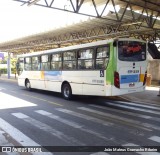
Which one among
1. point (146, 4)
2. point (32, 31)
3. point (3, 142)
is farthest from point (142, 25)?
point (3, 142)

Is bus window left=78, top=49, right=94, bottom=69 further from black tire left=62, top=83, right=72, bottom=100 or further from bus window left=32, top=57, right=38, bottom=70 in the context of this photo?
bus window left=32, top=57, right=38, bottom=70

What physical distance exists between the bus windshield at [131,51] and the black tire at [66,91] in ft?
13.3

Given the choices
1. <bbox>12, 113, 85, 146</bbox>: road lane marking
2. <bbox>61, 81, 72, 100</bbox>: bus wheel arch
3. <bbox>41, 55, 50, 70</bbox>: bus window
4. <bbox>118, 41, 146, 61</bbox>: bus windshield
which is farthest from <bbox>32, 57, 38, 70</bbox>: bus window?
<bbox>12, 113, 85, 146</bbox>: road lane marking

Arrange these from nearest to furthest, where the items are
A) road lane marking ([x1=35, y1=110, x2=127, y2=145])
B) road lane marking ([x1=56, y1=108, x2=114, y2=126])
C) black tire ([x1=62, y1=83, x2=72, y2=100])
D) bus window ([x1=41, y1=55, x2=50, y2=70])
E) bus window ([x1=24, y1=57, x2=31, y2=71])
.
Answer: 1. road lane marking ([x1=35, y1=110, x2=127, y2=145])
2. road lane marking ([x1=56, y1=108, x2=114, y2=126])
3. black tire ([x1=62, y1=83, x2=72, y2=100])
4. bus window ([x1=41, y1=55, x2=50, y2=70])
5. bus window ([x1=24, y1=57, x2=31, y2=71])

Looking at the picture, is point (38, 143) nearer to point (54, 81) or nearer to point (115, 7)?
point (54, 81)

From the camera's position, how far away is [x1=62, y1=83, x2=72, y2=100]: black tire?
14.0m

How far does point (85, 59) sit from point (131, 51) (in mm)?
2403

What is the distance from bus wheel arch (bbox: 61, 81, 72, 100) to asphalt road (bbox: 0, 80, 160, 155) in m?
2.77

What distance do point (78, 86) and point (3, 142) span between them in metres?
7.40

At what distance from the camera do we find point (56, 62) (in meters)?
15.2

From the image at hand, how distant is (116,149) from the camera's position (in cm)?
580

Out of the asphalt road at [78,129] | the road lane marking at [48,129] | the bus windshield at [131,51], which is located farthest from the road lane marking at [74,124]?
the bus windshield at [131,51]

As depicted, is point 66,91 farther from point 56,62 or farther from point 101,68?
point 101,68

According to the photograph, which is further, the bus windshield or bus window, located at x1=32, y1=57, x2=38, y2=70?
bus window, located at x1=32, y1=57, x2=38, y2=70
